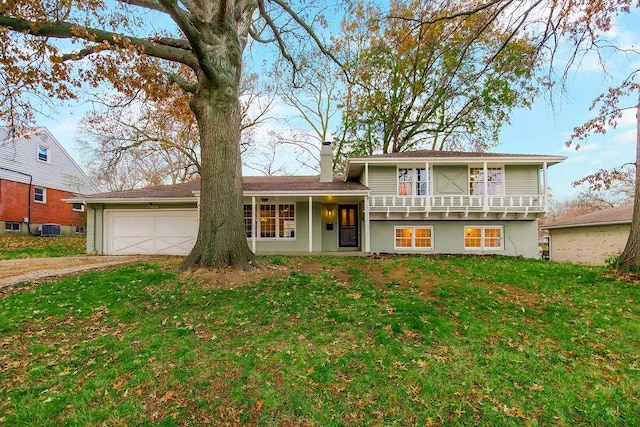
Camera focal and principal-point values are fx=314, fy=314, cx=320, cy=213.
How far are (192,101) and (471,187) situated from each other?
1247 centimetres

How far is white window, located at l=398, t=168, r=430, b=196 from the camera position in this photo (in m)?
14.8

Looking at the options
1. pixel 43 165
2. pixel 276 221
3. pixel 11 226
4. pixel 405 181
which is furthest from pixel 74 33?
pixel 43 165

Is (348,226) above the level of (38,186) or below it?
below

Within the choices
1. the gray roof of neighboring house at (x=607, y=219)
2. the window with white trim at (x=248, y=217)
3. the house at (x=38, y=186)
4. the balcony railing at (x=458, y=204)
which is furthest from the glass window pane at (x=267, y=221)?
the gray roof of neighboring house at (x=607, y=219)

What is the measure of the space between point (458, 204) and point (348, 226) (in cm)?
508

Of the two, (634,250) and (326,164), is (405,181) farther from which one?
(634,250)

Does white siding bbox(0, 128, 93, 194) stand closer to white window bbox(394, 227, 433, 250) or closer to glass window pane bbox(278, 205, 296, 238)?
glass window pane bbox(278, 205, 296, 238)

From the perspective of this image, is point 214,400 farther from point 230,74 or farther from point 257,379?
point 230,74

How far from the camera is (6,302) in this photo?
18.7 feet

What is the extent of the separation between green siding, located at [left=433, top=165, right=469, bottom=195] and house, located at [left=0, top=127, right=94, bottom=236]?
71.3ft

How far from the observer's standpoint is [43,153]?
2145 cm

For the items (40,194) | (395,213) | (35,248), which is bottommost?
(35,248)

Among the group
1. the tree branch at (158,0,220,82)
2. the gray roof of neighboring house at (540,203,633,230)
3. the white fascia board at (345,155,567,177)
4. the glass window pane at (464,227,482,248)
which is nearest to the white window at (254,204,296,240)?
the white fascia board at (345,155,567,177)

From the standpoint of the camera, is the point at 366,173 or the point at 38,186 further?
the point at 38,186
